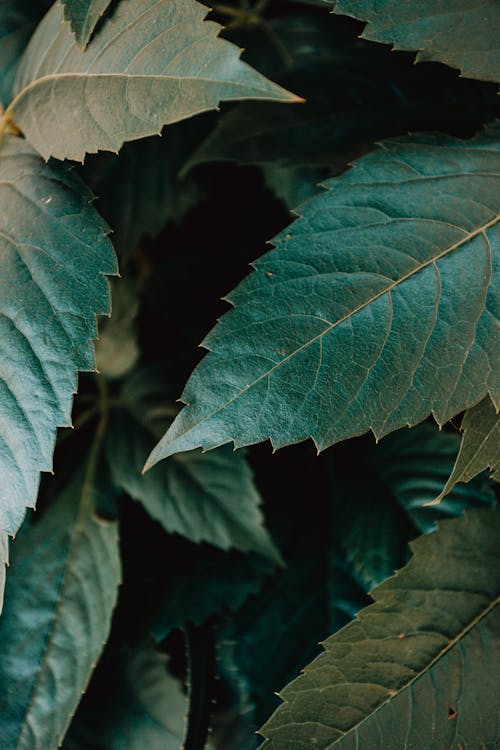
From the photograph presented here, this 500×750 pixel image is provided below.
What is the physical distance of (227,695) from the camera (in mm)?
800

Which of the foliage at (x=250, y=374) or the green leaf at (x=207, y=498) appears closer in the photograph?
the foliage at (x=250, y=374)

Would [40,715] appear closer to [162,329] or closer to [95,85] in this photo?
[162,329]

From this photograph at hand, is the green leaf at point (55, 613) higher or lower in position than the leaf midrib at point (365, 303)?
lower

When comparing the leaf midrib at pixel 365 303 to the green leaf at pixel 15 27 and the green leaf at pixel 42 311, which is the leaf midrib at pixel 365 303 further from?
the green leaf at pixel 15 27

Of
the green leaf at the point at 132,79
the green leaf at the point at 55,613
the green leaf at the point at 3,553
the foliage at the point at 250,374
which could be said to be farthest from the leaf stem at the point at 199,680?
the green leaf at the point at 132,79

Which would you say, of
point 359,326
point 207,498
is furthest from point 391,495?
point 359,326

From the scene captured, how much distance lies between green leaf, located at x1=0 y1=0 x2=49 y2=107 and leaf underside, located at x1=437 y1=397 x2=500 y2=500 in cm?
53

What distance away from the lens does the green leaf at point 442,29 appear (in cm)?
58

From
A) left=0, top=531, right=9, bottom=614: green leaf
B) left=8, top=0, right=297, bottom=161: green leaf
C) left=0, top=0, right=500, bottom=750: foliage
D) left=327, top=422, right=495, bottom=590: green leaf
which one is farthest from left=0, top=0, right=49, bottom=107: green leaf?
left=327, top=422, right=495, bottom=590: green leaf

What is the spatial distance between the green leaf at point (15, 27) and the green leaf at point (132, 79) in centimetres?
13

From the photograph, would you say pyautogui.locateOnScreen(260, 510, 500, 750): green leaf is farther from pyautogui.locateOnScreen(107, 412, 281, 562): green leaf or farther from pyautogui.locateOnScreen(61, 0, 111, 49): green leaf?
pyautogui.locateOnScreen(61, 0, 111, 49): green leaf

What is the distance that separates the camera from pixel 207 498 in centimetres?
76

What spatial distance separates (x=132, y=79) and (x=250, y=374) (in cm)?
23

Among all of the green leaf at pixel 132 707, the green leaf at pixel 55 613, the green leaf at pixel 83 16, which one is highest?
the green leaf at pixel 83 16
